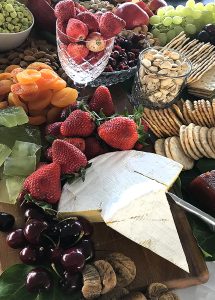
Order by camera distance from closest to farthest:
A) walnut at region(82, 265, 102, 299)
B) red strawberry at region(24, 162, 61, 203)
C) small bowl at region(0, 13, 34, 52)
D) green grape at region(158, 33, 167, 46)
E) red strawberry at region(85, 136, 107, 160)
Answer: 1. walnut at region(82, 265, 102, 299)
2. red strawberry at region(24, 162, 61, 203)
3. red strawberry at region(85, 136, 107, 160)
4. small bowl at region(0, 13, 34, 52)
5. green grape at region(158, 33, 167, 46)

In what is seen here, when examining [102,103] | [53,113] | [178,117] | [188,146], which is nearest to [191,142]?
[188,146]

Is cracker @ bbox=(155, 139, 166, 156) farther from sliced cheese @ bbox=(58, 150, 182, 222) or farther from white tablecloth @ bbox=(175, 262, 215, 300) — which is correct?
white tablecloth @ bbox=(175, 262, 215, 300)

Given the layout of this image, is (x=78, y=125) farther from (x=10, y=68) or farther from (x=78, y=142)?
(x=10, y=68)

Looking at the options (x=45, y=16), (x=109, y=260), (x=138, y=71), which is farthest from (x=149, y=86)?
(x=109, y=260)

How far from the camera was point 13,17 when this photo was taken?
1220 mm

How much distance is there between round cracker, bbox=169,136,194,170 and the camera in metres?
1.04

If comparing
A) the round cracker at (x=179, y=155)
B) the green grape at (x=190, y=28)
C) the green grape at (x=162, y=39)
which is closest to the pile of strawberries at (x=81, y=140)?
the round cracker at (x=179, y=155)

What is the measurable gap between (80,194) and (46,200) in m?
0.07

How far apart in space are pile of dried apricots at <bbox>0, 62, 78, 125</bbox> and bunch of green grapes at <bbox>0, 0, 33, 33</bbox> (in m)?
0.22

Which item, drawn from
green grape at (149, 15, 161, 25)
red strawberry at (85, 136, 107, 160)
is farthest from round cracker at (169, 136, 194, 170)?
green grape at (149, 15, 161, 25)

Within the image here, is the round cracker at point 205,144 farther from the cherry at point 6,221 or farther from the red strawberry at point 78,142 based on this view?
the cherry at point 6,221

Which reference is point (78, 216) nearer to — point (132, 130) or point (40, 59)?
point (132, 130)

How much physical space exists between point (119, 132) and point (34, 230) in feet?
0.91

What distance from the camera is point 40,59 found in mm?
1190
